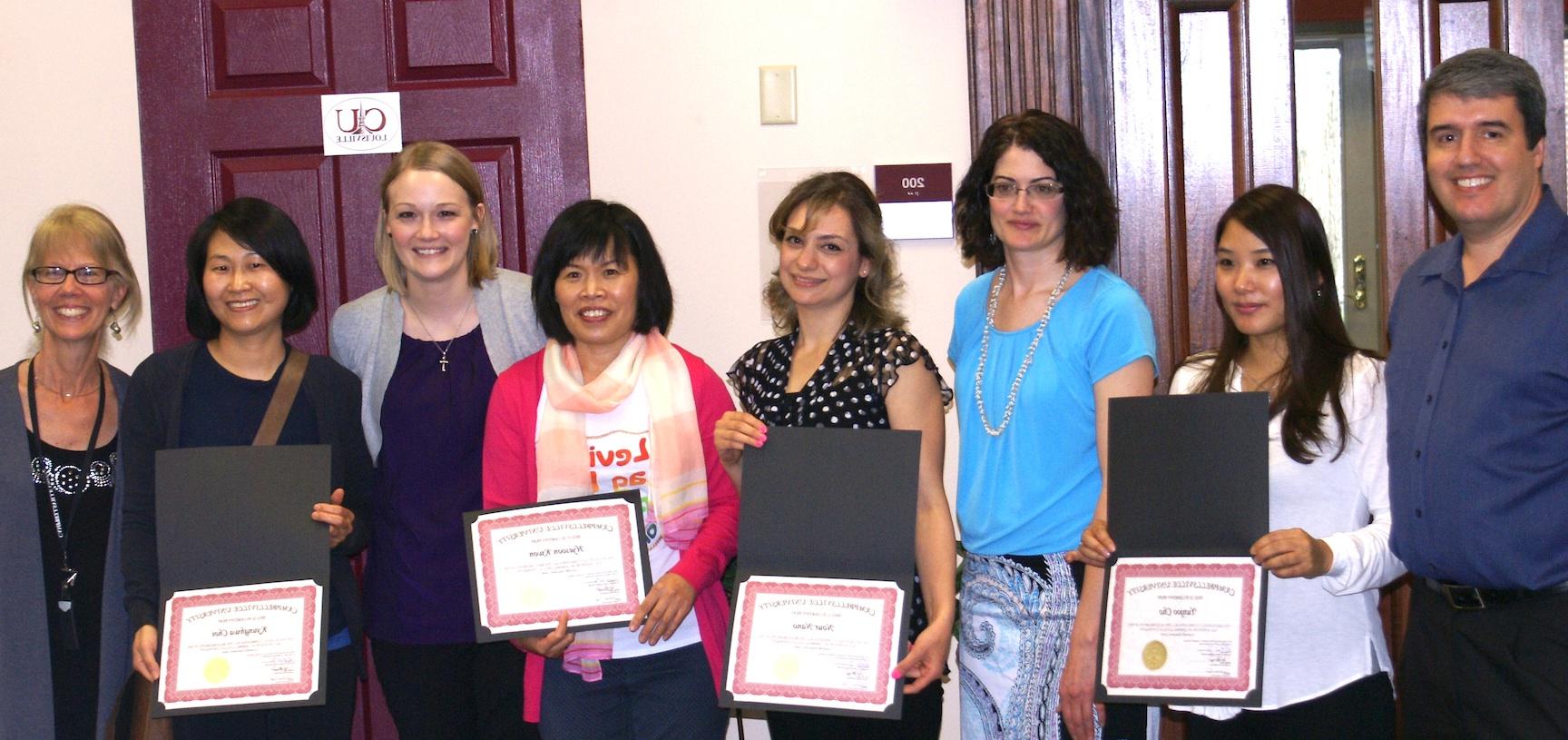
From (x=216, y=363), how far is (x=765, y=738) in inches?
71.9

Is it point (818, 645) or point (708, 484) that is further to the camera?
point (708, 484)

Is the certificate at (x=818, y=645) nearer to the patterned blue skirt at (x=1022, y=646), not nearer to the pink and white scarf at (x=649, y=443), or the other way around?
the patterned blue skirt at (x=1022, y=646)

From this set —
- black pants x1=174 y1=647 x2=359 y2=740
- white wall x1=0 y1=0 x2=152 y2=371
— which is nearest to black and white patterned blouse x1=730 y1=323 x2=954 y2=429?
black pants x1=174 y1=647 x2=359 y2=740

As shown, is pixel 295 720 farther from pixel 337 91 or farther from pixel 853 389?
pixel 337 91

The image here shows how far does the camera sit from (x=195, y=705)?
90.6 inches

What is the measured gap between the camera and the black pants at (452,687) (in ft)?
8.40

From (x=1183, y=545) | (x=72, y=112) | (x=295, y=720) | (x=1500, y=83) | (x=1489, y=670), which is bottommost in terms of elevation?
(x=295, y=720)

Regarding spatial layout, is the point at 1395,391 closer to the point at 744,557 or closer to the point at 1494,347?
the point at 1494,347

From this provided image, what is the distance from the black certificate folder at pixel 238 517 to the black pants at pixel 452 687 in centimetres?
29

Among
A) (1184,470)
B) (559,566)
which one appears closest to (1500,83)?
(1184,470)

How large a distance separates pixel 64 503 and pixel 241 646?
2.17ft

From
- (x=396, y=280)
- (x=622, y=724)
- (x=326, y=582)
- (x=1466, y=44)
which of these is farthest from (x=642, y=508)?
(x=1466, y=44)

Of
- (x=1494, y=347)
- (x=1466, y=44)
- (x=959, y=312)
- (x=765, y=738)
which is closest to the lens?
(x=1494, y=347)

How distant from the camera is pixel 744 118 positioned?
11.4ft
